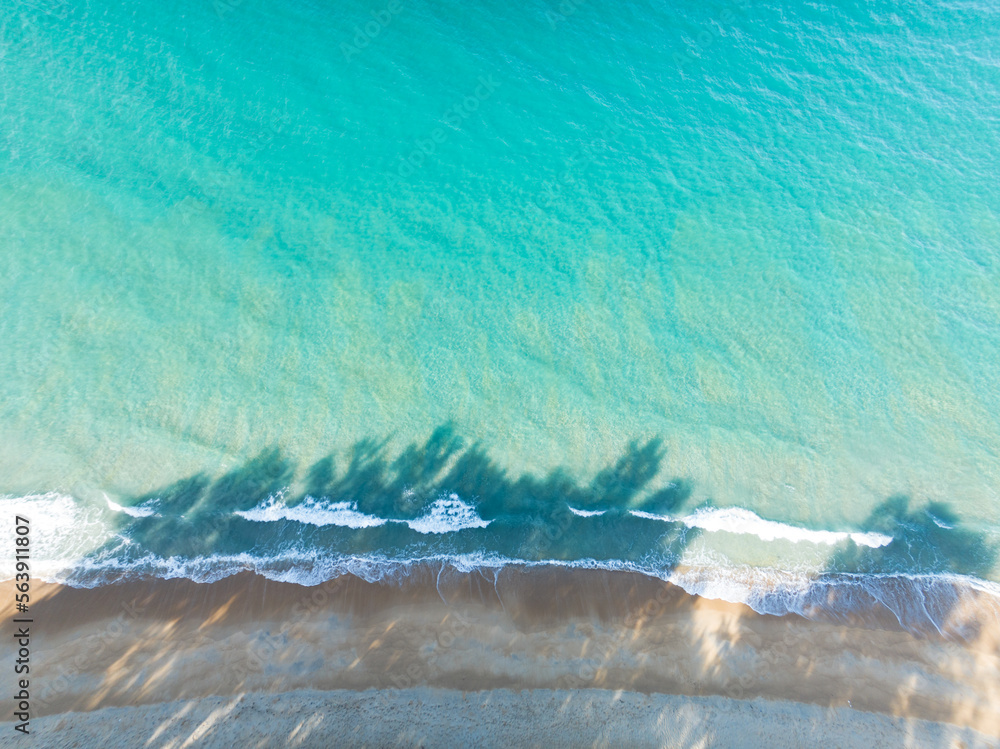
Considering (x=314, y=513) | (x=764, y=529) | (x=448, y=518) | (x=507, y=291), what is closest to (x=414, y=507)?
(x=448, y=518)

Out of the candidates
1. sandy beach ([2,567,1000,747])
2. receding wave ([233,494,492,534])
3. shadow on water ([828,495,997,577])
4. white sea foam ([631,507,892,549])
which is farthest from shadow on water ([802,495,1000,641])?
receding wave ([233,494,492,534])

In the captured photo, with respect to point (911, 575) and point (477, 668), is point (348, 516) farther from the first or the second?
point (911, 575)

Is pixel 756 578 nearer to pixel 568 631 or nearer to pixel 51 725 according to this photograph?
pixel 568 631

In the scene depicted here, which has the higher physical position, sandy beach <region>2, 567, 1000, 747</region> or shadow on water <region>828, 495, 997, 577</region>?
shadow on water <region>828, 495, 997, 577</region>

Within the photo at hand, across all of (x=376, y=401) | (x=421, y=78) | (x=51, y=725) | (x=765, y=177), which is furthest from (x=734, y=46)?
(x=51, y=725)

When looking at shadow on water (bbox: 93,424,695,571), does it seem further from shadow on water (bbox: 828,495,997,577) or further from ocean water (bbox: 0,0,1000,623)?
shadow on water (bbox: 828,495,997,577)

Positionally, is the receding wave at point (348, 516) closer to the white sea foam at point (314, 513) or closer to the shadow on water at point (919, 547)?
the white sea foam at point (314, 513)

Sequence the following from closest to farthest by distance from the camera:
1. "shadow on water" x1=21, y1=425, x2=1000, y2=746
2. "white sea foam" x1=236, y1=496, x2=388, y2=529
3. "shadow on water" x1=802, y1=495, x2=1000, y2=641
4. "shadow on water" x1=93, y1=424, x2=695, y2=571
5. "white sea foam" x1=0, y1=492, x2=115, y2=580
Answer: "shadow on water" x1=21, y1=425, x2=1000, y2=746, "white sea foam" x1=0, y1=492, x2=115, y2=580, "shadow on water" x1=802, y1=495, x2=1000, y2=641, "shadow on water" x1=93, y1=424, x2=695, y2=571, "white sea foam" x1=236, y1=496, x2=388, y2=529
